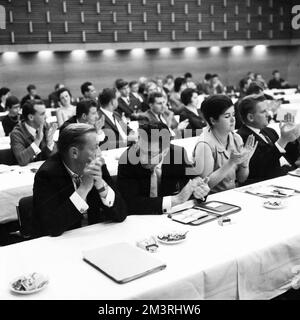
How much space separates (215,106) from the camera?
329cm

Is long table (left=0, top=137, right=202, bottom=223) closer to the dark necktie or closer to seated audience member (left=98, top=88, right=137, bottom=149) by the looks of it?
seated audience member (left=98, top=88, right=137, bottom=149)

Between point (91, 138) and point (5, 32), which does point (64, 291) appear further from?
point (5, 32)

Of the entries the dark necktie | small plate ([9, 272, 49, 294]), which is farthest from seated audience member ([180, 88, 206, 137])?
small plate ([9, 272, 49, 294])

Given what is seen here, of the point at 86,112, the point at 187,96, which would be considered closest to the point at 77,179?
the point at 86,112

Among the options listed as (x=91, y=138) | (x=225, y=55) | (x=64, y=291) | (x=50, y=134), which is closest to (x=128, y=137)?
(x=50, y=134)

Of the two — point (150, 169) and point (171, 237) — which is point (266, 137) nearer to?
point (150, 169)

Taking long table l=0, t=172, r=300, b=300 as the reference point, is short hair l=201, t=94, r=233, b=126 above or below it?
above

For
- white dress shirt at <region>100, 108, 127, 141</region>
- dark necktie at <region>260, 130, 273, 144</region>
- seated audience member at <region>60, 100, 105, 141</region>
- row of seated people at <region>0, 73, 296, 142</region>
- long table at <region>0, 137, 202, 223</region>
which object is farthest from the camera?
row of seated people at <region>0, 73, 296, 142</region>

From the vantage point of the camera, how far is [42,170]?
2.48m

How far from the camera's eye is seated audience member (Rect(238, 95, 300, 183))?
359 cm

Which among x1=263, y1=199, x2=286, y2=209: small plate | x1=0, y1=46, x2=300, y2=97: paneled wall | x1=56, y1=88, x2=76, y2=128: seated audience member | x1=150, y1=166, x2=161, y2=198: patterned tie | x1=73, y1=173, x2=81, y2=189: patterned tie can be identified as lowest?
x1=263, y1=199, x2=286, y2=209: small plate

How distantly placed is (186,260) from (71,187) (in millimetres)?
885

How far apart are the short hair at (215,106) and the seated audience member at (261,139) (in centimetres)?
42

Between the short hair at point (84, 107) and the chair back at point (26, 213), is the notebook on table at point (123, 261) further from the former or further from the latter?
the short hair at point (84, 107)
